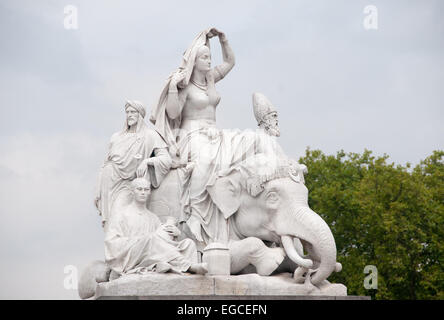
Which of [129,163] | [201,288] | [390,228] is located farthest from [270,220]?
[390,228]

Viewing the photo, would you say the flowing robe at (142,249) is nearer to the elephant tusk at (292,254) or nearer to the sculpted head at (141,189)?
the sculpted head at (141,189)

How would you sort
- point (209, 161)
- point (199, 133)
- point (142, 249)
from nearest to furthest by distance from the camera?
point (142, 249) → point (209, 161) → point (199, 133)

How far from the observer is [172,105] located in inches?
499

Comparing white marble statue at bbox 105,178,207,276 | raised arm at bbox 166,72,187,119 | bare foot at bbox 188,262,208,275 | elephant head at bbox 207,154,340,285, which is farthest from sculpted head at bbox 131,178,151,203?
raised arm at bbox 166,72,187,119

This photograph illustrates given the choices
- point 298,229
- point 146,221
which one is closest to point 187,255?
point 146,221

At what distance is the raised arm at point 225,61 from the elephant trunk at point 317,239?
125 inches

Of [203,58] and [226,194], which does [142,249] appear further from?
[203,58]

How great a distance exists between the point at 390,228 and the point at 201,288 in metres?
12.5

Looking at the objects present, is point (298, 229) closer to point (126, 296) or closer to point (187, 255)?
point (187, 255)

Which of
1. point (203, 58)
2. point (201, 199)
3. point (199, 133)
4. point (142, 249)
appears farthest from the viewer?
point (203, 58)

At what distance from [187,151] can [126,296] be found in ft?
8.67

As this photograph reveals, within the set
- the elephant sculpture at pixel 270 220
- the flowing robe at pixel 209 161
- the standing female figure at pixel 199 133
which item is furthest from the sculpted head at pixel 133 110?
the elephant sculpture at pixel 270 220

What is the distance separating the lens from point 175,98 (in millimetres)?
12648

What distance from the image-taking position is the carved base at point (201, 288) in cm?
1074
